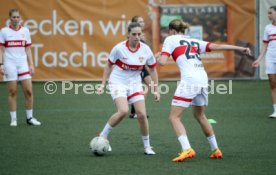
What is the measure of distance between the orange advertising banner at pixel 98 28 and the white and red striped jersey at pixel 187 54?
11.7m

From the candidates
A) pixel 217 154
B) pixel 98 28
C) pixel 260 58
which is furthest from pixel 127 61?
pixel 98 28

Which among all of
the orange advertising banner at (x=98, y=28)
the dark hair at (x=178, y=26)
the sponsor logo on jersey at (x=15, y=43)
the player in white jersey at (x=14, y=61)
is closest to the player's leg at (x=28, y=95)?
the player in white jersey at (x=14, y=61)

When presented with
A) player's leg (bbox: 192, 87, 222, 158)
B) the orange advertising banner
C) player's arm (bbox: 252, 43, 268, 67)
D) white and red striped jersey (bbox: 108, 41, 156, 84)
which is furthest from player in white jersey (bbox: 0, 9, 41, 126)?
the orange advertising banner

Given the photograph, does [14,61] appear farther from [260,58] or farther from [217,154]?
[217,154]

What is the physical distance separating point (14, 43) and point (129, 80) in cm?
382

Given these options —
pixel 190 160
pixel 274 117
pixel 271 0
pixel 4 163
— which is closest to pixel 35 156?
pixel 4 163

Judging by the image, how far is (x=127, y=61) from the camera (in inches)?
379

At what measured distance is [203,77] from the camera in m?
9.19

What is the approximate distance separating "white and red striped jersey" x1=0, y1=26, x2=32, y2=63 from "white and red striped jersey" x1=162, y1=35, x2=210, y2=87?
4.45 meters

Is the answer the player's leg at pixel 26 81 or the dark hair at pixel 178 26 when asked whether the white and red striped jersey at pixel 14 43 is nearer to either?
the player's leg at pixel 26 81

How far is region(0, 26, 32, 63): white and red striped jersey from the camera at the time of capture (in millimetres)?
12672

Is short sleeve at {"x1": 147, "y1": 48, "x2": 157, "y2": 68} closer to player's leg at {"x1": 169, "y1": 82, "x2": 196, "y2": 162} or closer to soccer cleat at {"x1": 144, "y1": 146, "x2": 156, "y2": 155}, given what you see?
player's leg at {"x1": 169, "y1": 82, "x2": 196, "y2": 162}

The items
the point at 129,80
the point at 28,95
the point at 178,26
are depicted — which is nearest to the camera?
the point at 178,26

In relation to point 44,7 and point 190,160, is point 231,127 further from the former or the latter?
point 44,7
